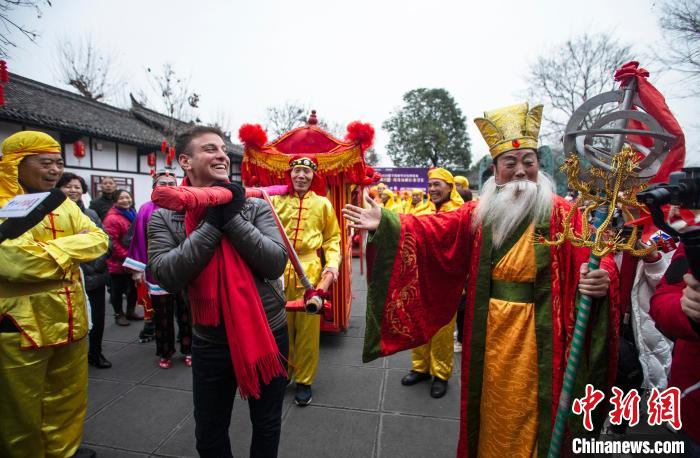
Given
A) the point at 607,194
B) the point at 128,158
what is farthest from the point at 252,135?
the point at 128,158

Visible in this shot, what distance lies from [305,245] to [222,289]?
5.51ft

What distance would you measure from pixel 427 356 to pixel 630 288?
1811 mm

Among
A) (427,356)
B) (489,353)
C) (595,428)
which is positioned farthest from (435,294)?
(427,356)

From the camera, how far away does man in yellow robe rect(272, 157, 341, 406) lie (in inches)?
131

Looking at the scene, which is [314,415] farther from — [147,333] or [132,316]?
[132,316]

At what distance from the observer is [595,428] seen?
6.02ft

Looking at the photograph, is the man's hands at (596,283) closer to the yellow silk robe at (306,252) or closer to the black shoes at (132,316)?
the yellow silk robe at (306,252)

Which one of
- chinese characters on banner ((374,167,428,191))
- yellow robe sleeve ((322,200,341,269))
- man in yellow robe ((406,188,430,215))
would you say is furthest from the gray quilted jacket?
chinese characters on banner ((374,167,428,191))

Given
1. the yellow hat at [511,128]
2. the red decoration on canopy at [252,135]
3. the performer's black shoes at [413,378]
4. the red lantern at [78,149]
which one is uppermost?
the red lantern at [78,149]

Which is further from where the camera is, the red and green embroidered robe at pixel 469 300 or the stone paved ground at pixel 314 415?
the stone paved ground at pixel 314 415

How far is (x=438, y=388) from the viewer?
11.1 feet

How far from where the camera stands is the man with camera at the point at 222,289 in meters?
1.62

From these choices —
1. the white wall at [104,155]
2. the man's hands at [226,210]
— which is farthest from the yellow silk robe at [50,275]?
the white wall at [104,155]

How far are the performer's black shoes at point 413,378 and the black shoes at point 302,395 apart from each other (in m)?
0.93
